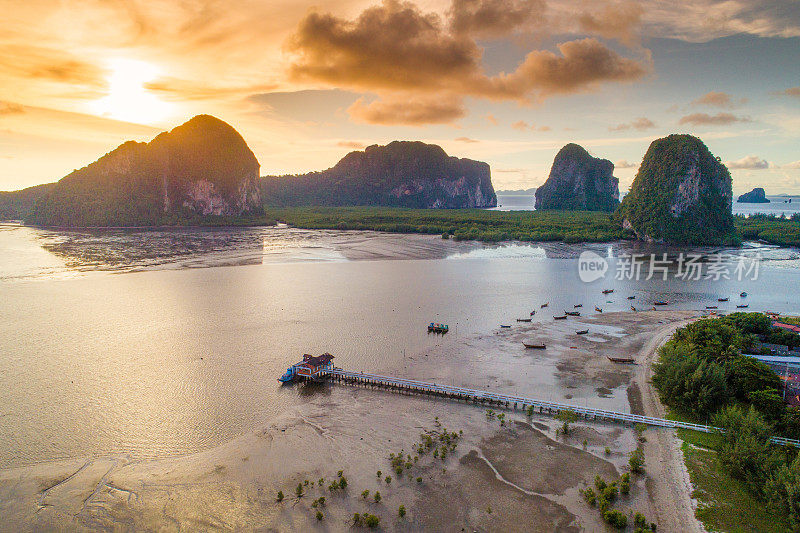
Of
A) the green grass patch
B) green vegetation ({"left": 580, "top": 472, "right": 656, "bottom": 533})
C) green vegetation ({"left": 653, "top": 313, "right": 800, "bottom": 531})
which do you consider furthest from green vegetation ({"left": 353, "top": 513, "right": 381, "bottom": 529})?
green vegetation ({"left": 653, "top": 313, "right": 800, "bottom": 531})

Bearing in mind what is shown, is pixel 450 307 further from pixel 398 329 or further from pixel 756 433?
pixel 756 433

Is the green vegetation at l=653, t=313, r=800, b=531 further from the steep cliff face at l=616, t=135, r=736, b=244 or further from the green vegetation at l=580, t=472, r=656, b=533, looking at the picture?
the steep cliff face at l=616, t=135, r=736, b=244

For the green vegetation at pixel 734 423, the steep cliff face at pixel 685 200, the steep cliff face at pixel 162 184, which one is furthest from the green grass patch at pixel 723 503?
the steep cliff face at pixel 162 184

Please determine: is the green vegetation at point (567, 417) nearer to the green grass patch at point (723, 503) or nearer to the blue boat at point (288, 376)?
the green grass patch at point (723, 503)

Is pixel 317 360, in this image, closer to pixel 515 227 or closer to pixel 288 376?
pixel 288 376

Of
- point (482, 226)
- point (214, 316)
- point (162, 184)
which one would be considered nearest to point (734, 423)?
point (214, 316)

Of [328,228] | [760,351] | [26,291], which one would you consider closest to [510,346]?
[760,351]
